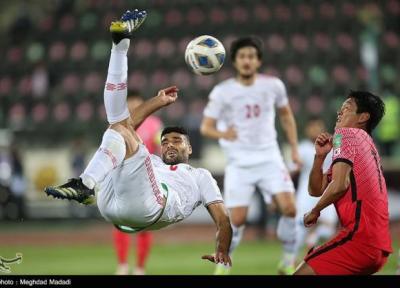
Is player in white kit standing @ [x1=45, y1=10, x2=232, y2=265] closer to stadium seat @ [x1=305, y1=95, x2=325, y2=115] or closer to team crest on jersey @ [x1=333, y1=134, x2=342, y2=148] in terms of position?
team crest on jersey @ [x1=333, y1=134, x2=342, y2=148]

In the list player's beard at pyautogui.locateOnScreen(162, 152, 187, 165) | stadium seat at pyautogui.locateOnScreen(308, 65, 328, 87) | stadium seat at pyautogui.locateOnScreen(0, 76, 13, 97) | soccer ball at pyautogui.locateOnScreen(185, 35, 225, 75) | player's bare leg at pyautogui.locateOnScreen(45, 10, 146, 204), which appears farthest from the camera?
stadium seat at pyautogui.locateOnScreen(0, 76, 13, 97)

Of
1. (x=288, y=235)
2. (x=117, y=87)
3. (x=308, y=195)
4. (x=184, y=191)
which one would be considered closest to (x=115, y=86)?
(x=117, y=87)

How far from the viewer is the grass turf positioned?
10836 mm

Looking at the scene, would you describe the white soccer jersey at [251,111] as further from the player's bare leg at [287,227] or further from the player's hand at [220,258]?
the player's hand at [220,258]

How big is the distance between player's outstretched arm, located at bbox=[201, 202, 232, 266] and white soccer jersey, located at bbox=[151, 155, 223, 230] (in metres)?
0.11

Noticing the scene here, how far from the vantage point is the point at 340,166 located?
18.9ft

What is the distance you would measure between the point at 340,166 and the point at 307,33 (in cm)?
1683

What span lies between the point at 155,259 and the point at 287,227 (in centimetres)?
393

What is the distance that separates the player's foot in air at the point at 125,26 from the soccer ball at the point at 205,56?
30.3 inches

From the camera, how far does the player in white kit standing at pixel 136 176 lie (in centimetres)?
636

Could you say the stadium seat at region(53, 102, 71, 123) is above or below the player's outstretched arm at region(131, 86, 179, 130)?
above

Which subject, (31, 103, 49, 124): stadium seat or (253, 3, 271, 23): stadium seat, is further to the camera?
(253, 3, 271, 23): stadium seat

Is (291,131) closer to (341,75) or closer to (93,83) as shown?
(341,75)

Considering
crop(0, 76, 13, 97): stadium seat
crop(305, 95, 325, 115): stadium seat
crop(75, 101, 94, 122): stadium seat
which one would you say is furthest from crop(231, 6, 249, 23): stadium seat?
crop(0, 76, 13, 97): stadium seat
